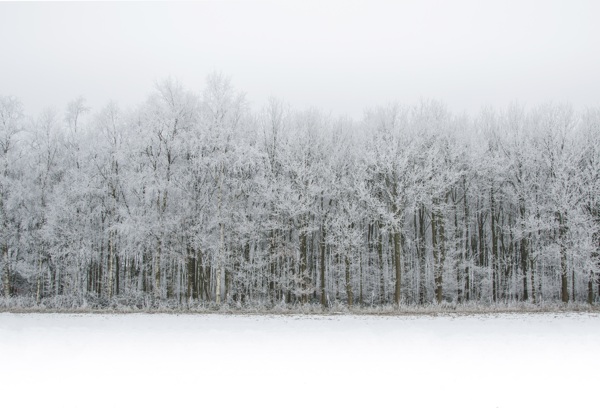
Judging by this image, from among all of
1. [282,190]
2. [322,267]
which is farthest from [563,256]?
[282,190]

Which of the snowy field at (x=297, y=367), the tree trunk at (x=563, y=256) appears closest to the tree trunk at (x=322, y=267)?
the snowy field at (x=297, y=367)

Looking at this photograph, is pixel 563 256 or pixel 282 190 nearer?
pixel 282 190

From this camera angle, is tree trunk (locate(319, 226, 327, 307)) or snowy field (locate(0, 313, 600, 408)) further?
tree trunk (locate(319, 226, 327, 307))

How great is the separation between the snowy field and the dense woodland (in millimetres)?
13699

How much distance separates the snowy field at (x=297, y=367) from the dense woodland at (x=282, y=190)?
44.9 ft

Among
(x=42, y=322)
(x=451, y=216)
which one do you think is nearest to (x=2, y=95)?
(x=42, y=322)

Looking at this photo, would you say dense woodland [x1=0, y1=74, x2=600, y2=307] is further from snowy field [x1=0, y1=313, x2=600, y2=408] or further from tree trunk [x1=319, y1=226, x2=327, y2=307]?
snowy field [x1=0, y1=313, x2=600, y2=408]

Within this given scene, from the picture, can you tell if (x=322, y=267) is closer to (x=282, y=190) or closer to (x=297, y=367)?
(x=282, y=190)

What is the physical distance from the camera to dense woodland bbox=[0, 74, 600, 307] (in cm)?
3069

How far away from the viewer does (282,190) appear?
1215 inches

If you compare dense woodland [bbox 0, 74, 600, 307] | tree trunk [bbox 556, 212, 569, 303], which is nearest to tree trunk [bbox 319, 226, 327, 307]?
dense woodland [bbox 0, 74, 600, 307]

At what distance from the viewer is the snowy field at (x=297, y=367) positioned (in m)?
8.10

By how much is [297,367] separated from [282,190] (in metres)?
20.9

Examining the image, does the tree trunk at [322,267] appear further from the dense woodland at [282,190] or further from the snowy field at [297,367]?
the snowy field at [297,367]
